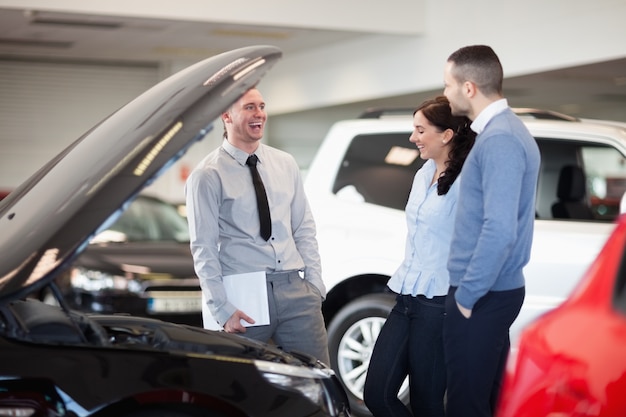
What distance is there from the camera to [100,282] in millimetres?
9000

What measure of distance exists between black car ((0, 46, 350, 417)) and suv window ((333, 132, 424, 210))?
3288 millimetres

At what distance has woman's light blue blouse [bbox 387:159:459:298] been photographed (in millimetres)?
4664

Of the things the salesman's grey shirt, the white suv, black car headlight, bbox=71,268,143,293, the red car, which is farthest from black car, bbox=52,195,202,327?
the red car

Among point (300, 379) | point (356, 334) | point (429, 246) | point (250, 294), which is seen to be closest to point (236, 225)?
point (250, 294)

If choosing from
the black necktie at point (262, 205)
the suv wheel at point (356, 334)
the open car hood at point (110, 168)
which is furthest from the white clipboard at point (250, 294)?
the suv wheel at point (356, 334)

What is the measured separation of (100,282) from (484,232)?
5.55m

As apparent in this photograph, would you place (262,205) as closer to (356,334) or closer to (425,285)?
(425,285)

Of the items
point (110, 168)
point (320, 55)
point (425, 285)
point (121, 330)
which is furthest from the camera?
point (320, 55)

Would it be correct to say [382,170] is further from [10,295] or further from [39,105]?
[39,105]

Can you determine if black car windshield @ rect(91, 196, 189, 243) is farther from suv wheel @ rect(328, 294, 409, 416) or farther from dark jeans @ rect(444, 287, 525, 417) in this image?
dark jeans @ rect(444, 287, 525, 417)

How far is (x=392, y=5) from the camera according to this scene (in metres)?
15.8

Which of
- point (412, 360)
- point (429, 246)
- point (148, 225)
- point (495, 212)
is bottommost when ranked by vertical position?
point (148, 225)

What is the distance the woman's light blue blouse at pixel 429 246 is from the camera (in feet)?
15.3

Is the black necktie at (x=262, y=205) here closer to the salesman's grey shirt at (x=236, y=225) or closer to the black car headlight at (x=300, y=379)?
the salesman's grey shirt at (x=236, y=225)
